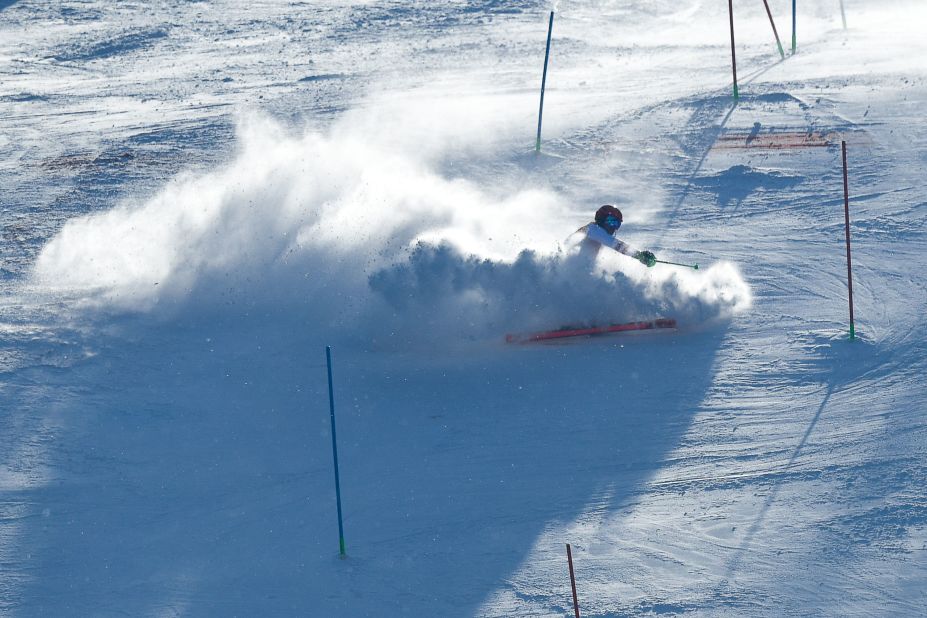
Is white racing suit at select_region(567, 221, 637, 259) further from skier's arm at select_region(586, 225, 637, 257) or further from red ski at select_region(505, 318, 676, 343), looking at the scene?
red ski at select_region(505, 318, 676, 343)

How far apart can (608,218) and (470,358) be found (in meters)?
1.90

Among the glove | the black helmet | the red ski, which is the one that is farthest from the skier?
the red ski

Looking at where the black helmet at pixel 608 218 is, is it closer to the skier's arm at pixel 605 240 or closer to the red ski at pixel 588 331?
the skier's arm at pixel 605 240

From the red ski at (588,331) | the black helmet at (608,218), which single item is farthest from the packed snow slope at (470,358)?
the black helmet at (608,218)

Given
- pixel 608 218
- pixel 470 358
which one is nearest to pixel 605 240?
pixel 608 218

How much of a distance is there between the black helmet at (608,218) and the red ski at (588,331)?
952mm

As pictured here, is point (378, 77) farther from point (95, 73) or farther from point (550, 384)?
point (550, 384)

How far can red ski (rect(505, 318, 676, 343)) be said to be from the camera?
33.6ft

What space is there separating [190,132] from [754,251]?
9452 millimetres

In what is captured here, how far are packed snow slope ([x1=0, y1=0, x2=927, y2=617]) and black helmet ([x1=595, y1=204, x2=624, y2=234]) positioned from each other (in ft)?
1.15

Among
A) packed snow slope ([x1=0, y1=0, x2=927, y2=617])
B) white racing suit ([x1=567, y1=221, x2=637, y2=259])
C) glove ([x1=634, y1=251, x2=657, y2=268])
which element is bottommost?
packed snow slope ([x1=0, y1=0, x2=927, y2=617])

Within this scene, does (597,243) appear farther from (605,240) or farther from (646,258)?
(646,258)

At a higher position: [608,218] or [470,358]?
[608,218]

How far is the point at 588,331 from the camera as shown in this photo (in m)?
10.2
